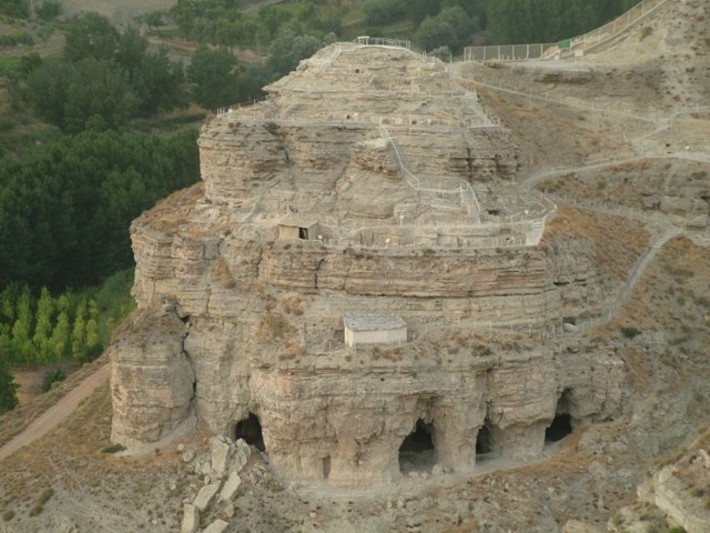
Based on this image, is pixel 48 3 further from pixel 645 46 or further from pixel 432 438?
pixel 432 438

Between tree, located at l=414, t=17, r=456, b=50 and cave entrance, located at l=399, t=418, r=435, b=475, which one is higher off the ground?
tree, located at l=414, t=17, r=456, b=50

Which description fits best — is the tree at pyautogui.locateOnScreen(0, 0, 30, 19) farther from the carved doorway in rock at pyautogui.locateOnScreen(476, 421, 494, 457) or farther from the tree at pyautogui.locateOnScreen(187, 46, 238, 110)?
the carved doorway in rock at pyautogui.locateOnScreen(476, 421, 494, 457)

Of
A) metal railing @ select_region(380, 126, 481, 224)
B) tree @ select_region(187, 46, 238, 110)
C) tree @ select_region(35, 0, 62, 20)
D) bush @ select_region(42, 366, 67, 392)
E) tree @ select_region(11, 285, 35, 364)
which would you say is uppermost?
metal railing @ select_region(380, 126, 481, 224)

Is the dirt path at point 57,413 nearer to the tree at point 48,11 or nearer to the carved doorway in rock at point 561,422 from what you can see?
the carved doorway in rock at point 561,422

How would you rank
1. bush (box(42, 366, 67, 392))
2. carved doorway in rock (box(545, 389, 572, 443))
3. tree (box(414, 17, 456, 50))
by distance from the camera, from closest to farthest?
carved doorway in rock (box(545, 389, 572, 443)) < bush (box(42, 366, 67, 392)) < tree (box(414, 17, 456, 50))

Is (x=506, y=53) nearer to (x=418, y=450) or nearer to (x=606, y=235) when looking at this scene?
(x=606, y=235)

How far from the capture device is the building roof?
38.6 metres

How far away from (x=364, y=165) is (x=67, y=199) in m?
29.0

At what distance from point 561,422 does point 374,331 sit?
10217 mm

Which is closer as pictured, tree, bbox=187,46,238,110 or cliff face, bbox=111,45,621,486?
cliff face, bbox=111,45,621,486

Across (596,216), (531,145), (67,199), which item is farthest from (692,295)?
(67,199)

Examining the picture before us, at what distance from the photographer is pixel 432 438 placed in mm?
41281

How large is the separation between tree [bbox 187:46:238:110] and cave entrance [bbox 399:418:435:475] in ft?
185

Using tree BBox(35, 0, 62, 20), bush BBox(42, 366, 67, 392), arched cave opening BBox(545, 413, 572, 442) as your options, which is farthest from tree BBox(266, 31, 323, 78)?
arched cave opening BBox(545, 413, 572, 442)
